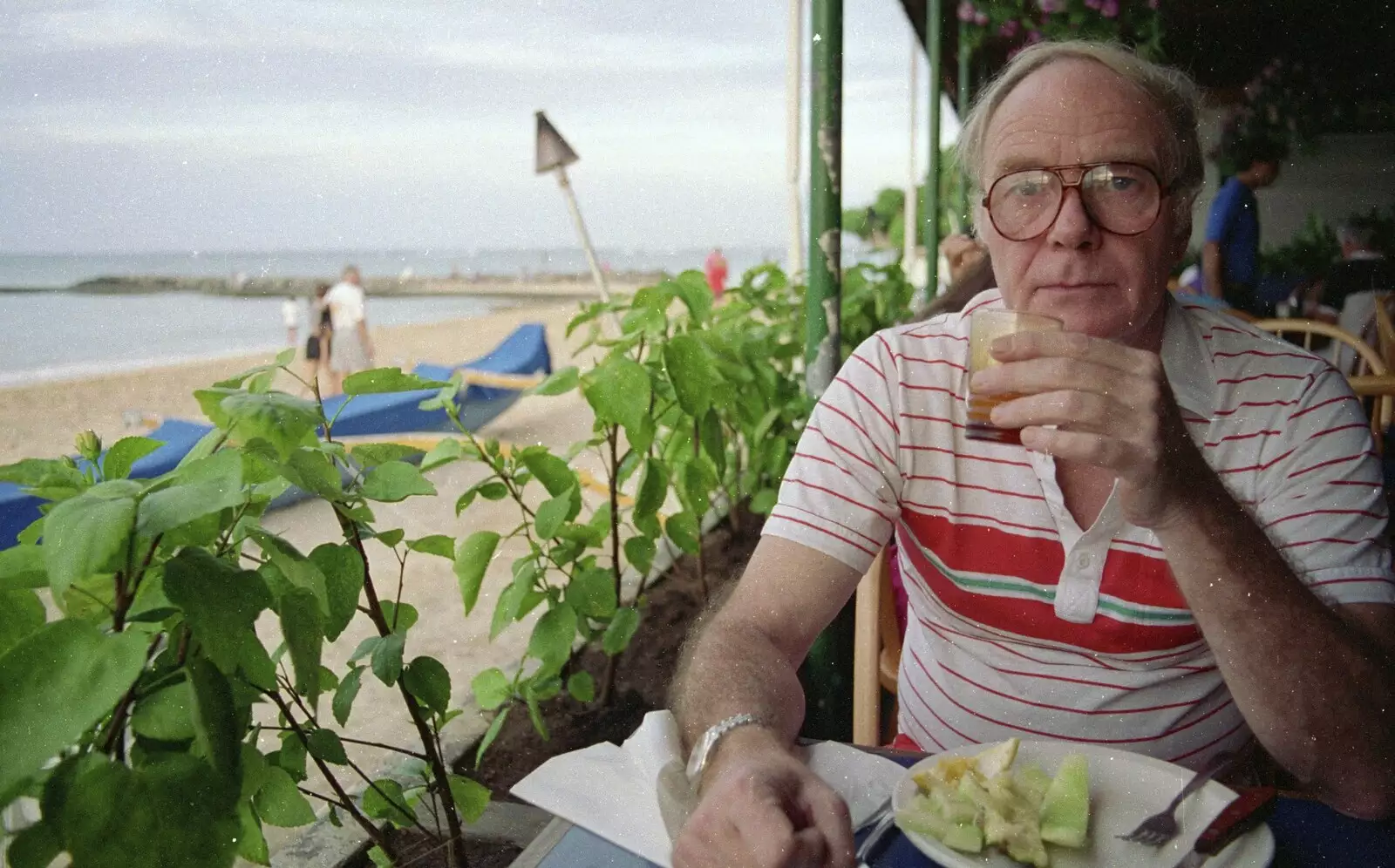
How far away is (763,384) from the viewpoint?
8.00 ft

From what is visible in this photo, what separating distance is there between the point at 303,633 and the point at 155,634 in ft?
0.47

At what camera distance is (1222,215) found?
14.7 feet

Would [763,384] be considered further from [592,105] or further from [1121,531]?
[1121,531]

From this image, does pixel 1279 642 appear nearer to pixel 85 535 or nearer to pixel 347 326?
pixel 85 535

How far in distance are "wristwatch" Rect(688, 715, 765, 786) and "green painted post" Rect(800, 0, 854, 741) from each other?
33.7 inches

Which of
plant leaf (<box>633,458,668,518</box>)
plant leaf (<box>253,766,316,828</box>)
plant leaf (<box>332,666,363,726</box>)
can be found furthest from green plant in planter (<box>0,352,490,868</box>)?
plant leaf (<box>633,458,668,518</box>)

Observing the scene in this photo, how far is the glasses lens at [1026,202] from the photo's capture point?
47.0 inches

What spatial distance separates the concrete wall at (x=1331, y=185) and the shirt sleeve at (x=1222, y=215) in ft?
0.30

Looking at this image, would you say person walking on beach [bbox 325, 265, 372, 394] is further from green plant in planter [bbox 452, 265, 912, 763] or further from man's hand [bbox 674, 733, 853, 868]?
man's hand [bbox 674, 733, 853, 868]

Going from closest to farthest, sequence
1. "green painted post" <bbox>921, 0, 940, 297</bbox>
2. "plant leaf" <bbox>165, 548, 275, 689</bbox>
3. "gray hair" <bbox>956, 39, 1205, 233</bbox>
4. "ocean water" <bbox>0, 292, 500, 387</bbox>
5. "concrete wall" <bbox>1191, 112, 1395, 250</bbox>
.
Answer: "plant leaf" <bbox>165, 548, 275, 689</bbox> → "gray hair" <bbox>956, 39, 1205, 233</bbox> → "ocean water" <bbox>0, 292, 500, 387</bbox> → "concrete wall" <bbox>1191, 112, 1395, 250</bbox> → "green painted post" <bbox>921, 0, 940, 297</bbox>

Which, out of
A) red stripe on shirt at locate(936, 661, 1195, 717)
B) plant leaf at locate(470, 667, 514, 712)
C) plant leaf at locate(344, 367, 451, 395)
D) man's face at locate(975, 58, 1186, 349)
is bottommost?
plant leaf at locate(470, 667, 514, 712)

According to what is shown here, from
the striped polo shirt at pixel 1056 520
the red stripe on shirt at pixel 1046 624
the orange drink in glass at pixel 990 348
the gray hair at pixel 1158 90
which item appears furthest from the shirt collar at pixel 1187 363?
the orange drink in glass at pixel 990 348

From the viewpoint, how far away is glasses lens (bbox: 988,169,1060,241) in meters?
1.19

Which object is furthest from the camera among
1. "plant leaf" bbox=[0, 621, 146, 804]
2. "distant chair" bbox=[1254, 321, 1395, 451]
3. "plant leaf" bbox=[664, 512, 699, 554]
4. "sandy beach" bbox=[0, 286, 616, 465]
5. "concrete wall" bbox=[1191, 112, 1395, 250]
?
"sandy beach" bbox=[0, 286, 616, 465]
